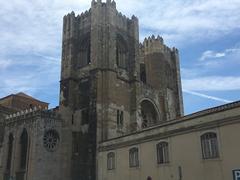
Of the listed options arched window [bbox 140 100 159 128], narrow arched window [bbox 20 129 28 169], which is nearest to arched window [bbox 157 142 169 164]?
narrow arched window [bbox 20 129 28 169]

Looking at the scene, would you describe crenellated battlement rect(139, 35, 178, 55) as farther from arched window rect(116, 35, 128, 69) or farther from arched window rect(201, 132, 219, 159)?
arched window rect(201, 132, 219, 159)

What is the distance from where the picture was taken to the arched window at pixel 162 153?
83.0 feet

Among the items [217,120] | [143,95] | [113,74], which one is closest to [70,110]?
[113,74]

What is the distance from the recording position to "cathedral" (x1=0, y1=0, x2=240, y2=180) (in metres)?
23.0

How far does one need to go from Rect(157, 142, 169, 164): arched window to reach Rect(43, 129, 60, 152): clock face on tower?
12760mm

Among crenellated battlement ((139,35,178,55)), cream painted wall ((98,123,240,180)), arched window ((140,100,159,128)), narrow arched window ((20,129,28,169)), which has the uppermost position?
crenellated battlement ((139,35,178,55))

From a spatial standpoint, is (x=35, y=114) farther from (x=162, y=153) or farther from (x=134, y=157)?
(x=162, y=153)

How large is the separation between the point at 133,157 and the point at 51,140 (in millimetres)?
10223

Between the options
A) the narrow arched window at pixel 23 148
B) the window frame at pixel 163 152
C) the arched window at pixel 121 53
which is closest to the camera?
the window frame at pixel 163 152

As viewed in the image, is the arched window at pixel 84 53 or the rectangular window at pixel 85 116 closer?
the rectangular window at pixel 85 116

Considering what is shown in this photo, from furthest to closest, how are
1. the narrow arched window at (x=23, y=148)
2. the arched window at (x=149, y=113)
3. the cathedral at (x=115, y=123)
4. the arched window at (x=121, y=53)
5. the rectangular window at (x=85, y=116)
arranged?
the arched window at (x=149, y=113) < the arched window at (x=121, y=53) < the rectangular window at (x=85, y=116) < the narrow arched window at (x=23, y=148) < the cathedral at (x=115, y=123)

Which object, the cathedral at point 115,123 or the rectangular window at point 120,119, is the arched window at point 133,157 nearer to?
the cathedral at point 115,123

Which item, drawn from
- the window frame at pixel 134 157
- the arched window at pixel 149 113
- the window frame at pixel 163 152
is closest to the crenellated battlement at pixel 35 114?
the window frame at pixel 134 157

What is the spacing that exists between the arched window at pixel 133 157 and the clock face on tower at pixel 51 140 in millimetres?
9598
